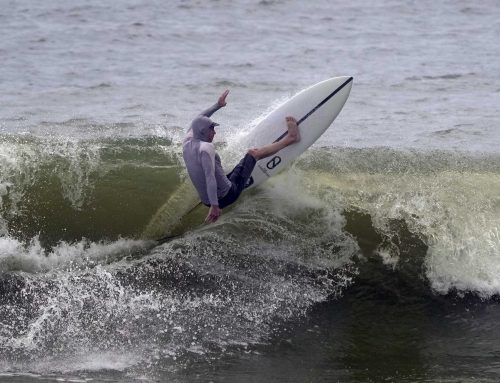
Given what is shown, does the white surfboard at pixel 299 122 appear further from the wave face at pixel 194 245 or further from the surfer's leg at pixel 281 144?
the wave face at pixel 194 245

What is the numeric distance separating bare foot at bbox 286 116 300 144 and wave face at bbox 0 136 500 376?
598 millimetres

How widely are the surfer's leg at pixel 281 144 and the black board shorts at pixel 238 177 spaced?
80 millimetres

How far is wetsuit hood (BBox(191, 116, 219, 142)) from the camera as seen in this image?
8070 mm

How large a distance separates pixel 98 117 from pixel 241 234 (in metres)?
5.90

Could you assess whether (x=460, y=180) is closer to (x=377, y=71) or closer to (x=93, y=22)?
(x=377, y=71)

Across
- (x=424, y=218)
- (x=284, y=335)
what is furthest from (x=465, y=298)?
(x=284, y=335)

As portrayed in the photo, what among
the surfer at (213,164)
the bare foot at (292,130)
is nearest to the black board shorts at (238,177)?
the surfer at (213,164)

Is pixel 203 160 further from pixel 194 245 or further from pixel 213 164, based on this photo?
pixel 194 245

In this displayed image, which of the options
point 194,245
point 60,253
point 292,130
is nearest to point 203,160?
point 194,245

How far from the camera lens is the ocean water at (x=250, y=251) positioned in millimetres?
6906

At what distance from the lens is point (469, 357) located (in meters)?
6.96

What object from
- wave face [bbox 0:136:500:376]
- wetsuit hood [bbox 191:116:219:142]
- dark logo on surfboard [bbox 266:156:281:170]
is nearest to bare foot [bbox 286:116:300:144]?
dark logo on surfboard [bbox 266:156:281:170]

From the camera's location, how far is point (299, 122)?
9.14 metres

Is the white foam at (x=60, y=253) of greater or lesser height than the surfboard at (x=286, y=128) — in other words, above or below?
below
